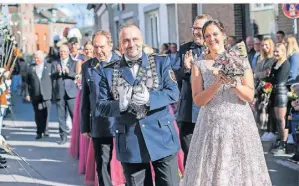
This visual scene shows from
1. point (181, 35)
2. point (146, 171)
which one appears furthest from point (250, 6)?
point (146, 171)

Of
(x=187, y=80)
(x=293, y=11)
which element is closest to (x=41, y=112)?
(x=293, y=11)

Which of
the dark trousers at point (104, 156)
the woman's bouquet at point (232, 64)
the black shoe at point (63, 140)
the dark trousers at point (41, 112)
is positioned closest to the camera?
the woman's bouquet at point (232, 64)

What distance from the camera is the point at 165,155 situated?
4.58 meters

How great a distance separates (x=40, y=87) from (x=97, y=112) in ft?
21.0

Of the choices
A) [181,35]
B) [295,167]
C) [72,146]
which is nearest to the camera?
[295,167]

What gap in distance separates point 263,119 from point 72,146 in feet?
11.9

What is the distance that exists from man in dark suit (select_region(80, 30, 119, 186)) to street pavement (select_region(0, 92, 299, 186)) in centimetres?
114

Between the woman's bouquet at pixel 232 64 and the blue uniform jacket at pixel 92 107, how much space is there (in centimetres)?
167

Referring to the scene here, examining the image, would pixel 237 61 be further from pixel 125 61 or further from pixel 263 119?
pixel 263 119

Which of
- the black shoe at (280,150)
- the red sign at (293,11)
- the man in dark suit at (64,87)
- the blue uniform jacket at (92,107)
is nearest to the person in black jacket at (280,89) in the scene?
the black shoe at (280,150)

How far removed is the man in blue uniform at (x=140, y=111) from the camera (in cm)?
448

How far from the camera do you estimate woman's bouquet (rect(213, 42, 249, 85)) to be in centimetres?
427

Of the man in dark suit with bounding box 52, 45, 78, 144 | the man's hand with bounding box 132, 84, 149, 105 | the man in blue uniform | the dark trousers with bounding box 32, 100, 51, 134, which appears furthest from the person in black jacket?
the dark trousers with bounding box 32, 100, 51, 134

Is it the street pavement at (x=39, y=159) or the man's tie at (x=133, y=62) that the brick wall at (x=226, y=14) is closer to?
the street pavement at (x=39, y=159)
